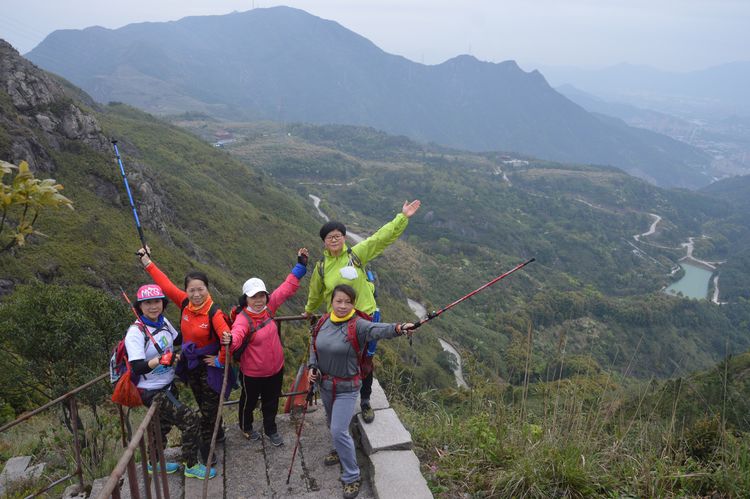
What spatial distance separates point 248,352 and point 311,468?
1.32 m

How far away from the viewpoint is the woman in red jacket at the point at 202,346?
14.0 ft

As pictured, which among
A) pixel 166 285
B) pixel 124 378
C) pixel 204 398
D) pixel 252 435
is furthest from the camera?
pixel 252 435

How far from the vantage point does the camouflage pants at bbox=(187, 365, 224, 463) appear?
14.4 feet

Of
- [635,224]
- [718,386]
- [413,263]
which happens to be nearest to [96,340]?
[718,386]

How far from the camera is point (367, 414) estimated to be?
470 centimetres

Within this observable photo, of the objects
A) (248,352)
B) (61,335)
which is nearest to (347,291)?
(248,352)

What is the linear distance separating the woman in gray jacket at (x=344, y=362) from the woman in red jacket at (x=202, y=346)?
934 mm

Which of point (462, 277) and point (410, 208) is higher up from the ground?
point (410, 208)

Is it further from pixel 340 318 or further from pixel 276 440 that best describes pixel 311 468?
pixel 340 318

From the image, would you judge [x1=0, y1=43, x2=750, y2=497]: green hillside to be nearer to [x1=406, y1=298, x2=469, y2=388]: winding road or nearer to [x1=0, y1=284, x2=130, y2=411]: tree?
[x1=0, y1=284, x2=130, y2=411]: tree

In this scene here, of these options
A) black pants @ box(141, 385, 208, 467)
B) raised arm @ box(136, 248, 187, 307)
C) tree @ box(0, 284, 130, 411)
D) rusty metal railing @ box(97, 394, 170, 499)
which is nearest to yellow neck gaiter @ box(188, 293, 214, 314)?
raised arm @ box(136, 248, 187, 307)

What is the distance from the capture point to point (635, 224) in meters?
138

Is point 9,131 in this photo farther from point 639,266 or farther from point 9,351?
point 639,266

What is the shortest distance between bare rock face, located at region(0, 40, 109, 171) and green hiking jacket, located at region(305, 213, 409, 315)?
29129 mm
